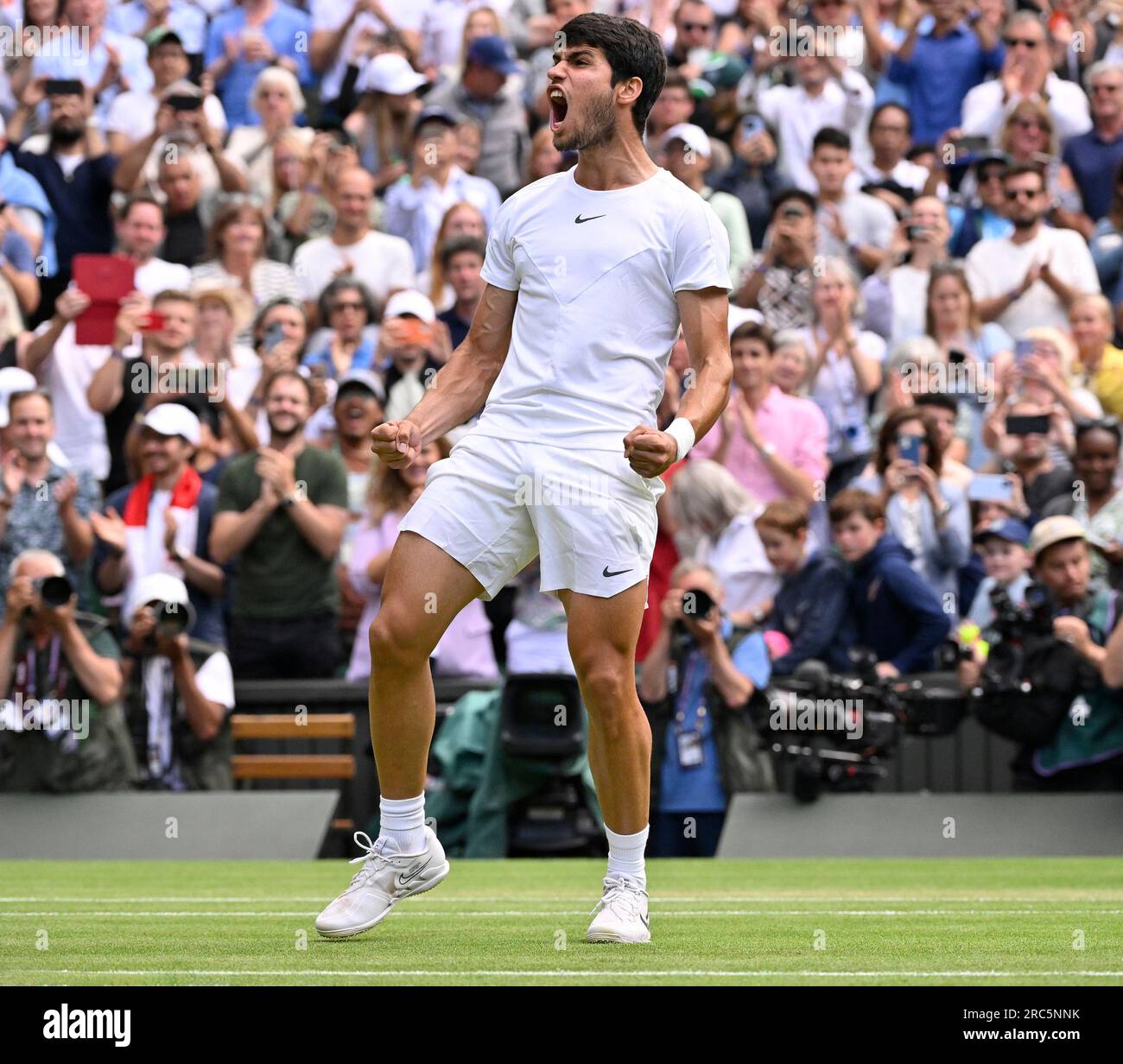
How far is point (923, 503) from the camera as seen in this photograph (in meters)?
11.7

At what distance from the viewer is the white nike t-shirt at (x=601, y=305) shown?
5.84 m

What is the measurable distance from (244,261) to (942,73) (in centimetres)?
514

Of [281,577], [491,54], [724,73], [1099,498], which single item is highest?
[491,54]

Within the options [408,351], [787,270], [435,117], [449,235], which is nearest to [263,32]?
[435,117]

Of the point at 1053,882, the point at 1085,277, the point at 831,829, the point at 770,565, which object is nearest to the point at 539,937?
the point at 1053,882

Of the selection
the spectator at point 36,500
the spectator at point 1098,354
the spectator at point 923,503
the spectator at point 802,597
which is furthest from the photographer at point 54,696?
the spectator at point 1098,354

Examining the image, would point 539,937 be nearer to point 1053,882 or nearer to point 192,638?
point 1053,882

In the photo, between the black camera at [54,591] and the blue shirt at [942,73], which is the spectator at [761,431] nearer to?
the black camera at [54,591]

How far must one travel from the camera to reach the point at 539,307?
5.93 meters

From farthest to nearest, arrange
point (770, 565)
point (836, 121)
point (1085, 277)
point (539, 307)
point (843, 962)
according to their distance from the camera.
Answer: point (836, 121), point (1085, 277), point (770, 565), point (539, 307), point (843, 962)

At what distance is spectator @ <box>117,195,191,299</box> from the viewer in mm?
13469

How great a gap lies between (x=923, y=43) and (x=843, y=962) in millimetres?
11208

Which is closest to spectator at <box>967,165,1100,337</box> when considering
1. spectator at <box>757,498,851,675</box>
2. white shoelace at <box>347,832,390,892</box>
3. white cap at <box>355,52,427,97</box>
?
spectator at <box>757,498,851,675</box>

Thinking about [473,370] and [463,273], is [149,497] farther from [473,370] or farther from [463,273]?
[473,370]
